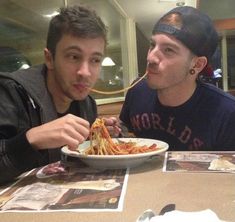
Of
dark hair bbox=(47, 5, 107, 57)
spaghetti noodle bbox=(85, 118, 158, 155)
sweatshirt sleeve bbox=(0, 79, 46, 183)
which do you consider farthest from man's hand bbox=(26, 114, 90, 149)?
dark hair bbox=(47, 5, 107, 57)

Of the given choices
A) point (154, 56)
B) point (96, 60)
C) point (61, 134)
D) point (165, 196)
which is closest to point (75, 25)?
point (96, 60)

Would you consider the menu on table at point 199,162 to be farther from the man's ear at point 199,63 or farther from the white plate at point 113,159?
the man's ear at point 199,63

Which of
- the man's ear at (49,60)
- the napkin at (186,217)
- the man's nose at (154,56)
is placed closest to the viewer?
the napkin at (186,217)

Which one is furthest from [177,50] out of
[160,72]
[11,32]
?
[11,32]

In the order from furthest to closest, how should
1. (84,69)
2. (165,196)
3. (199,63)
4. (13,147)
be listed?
(199,63), (84,69), (13,147), (165,196)

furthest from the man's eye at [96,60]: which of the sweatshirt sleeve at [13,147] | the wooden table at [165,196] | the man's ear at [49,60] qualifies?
the wooden table at [165,196]

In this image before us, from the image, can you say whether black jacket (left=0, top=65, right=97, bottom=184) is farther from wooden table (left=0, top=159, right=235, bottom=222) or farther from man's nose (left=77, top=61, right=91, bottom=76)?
wooden table (left=0, top=159, right=235, bottom=222)

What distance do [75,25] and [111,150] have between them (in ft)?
1.49

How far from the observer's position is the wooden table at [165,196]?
616mm

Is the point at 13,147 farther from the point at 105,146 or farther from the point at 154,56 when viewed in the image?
the point at 154,56

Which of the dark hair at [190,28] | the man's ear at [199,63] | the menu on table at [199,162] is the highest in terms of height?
the dark hair at [190,28]

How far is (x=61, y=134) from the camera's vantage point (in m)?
0.86

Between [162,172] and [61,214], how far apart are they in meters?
0.35

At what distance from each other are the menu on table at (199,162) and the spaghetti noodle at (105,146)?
7cm
